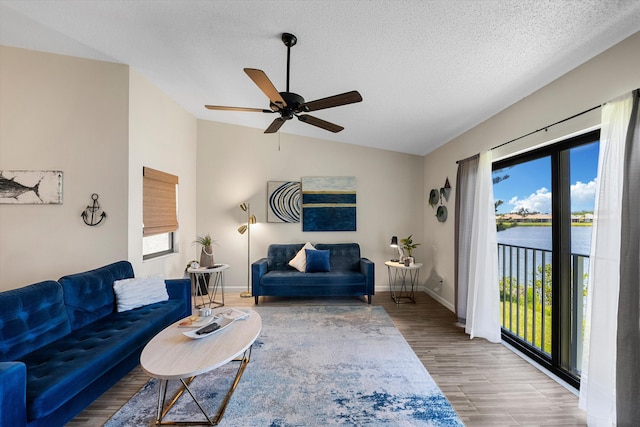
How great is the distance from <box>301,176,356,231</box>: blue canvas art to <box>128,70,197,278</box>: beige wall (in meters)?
1.98

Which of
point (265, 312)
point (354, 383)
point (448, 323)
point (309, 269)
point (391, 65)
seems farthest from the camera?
point (309, 269)

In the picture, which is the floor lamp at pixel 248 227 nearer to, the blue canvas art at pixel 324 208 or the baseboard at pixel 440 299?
the blue canvas art at pixel 324 208

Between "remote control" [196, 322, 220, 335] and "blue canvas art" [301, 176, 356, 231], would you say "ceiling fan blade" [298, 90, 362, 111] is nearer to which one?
"remote control" [196, 322, 220, 335]

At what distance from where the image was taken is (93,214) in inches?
120

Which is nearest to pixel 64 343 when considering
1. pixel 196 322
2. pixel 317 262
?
pixel 196 322

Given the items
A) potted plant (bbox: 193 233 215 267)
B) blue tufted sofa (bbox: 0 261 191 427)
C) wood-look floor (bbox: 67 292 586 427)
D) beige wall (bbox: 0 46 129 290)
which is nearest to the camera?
blue tufted sofa (bbox: 0 261 191 427)

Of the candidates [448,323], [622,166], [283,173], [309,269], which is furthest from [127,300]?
[622,166]

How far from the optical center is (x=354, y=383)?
2203mm

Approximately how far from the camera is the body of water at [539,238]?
2.21m

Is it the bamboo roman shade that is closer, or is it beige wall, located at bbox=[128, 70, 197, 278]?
beige wall, located at bbox=[128, 70, 197, 278]

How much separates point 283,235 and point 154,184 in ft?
7.24

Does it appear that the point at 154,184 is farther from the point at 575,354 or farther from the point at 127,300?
the point at 575,354

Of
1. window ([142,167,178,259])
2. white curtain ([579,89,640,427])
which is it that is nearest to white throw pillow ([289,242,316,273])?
window ([142,167,178,259])

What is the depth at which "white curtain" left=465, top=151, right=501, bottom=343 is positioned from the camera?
295 centimetres
